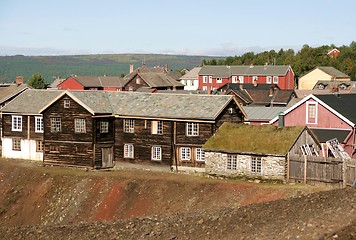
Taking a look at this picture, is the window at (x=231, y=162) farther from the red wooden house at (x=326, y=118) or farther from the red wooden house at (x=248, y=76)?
the red wooden house at (x=248, y=76)

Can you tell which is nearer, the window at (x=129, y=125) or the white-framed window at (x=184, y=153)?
the white-framed window at (x=184, y=153)

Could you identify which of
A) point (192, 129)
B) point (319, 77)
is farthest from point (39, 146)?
point (319, 77)

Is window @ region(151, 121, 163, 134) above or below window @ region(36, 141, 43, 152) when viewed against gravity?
above

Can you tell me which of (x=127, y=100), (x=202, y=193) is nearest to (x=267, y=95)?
(x=127, y=100)

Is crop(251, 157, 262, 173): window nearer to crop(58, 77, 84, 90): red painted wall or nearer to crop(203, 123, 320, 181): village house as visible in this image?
crop(203, 123, 320, 181): village house

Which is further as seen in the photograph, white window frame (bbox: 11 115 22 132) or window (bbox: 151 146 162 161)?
Result: white window frame (bbox: 11 115 22 132)

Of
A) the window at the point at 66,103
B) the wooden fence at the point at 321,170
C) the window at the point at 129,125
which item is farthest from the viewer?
the window at the point at 66,103

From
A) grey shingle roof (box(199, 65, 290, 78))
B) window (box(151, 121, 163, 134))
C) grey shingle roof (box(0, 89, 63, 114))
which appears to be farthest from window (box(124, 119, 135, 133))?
grey shingle roof (box(199, 65, 290, 78))

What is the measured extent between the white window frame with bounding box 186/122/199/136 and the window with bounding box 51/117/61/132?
10146 millimetres

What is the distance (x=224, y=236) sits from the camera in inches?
985

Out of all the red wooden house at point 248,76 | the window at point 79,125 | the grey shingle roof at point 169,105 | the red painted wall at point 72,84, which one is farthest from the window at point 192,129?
the red painted wall at point 72,84

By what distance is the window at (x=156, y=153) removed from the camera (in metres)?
44.7

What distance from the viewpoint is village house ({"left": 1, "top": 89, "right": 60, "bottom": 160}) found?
164 feet

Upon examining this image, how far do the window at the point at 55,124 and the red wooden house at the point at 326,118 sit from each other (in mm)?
16613
